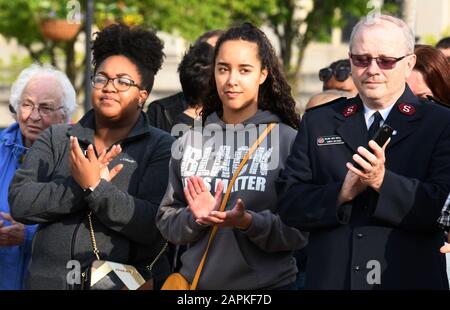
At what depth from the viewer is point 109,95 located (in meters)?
6.34

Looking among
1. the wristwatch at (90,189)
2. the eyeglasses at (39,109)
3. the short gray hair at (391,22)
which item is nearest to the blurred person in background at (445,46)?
the short gray hair at (391,22)

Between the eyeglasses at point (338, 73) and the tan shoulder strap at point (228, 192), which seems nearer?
the tan shoulder strap at point (228, 192)

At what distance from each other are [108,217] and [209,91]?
0.91 metres

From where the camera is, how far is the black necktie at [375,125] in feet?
17.3

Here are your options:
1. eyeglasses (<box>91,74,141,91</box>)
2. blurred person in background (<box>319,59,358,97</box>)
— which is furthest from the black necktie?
blurred person in background (<box>319,59,358,97</box>)

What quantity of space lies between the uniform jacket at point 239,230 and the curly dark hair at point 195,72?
1.58 meters

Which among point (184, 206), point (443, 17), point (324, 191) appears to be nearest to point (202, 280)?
point (184, 206)

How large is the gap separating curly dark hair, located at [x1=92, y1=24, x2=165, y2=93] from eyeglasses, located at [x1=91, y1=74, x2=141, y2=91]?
13 cm

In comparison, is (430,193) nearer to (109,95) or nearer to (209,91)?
(209,91)

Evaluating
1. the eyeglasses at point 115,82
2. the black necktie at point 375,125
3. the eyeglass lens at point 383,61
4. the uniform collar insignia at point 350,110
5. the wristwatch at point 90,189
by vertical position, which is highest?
the eyeglass lens at point 383,61

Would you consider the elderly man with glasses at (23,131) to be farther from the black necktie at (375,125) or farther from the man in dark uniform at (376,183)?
the black necktie at (375,125)

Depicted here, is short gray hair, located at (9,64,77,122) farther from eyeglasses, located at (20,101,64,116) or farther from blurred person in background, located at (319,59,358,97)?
blurred person in background, located at (319,59,358,97)

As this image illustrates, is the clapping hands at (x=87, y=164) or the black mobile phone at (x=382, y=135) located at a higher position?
the black mobile phone at (x=382, y=135)

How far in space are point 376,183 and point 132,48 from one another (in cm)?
216
